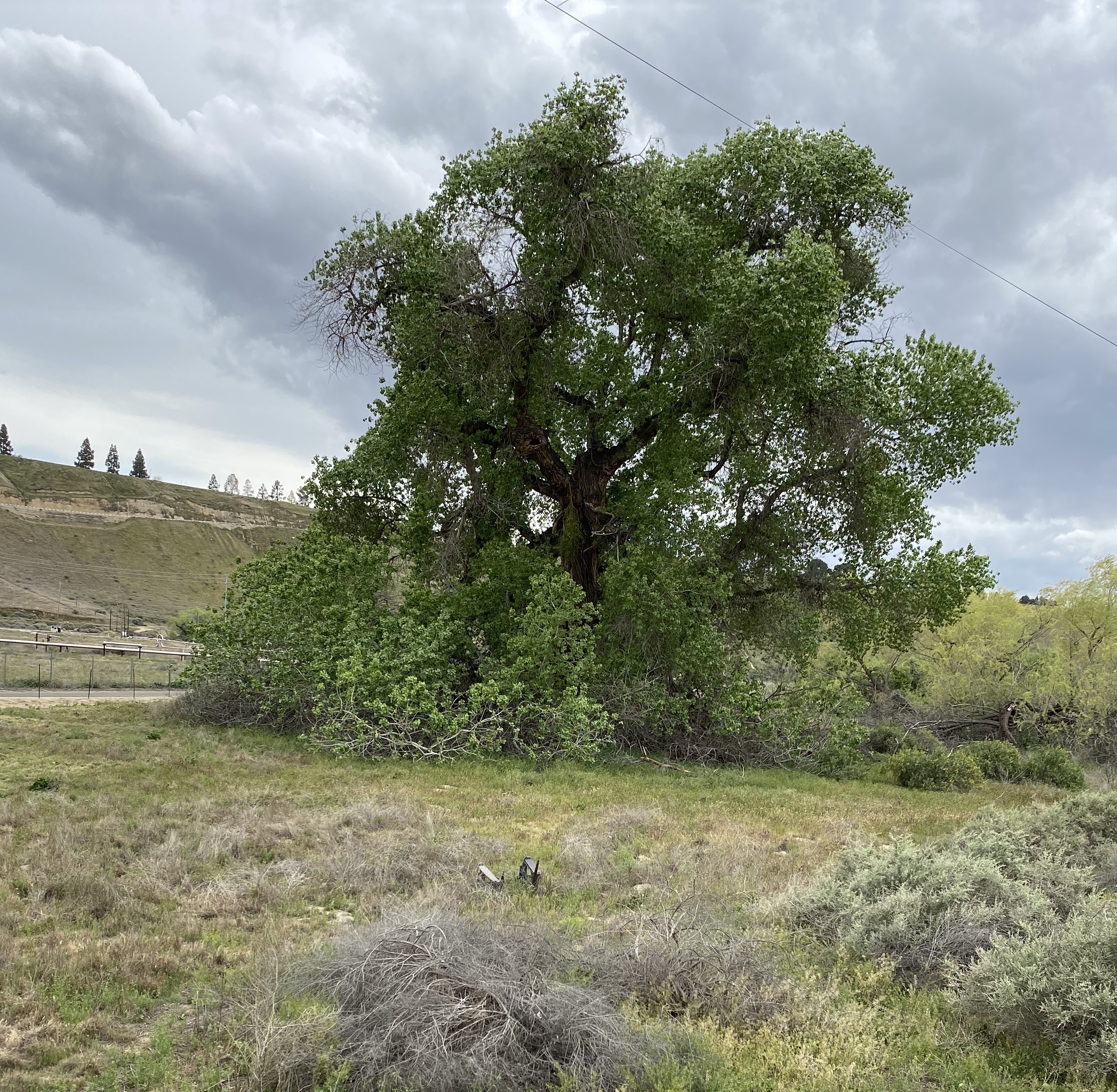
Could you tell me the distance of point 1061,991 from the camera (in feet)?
15.1

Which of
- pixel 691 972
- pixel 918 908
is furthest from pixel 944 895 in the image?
pixel 691 972

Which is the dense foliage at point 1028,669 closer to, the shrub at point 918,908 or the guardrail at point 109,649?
the shrub at point 918,908

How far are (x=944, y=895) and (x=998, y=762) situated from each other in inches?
676

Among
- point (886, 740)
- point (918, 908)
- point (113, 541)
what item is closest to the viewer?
point (918, 908)

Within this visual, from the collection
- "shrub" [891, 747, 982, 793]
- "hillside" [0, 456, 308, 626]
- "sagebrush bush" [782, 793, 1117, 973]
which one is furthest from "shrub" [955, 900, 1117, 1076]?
"hillside" [0, 456, 308, 626]

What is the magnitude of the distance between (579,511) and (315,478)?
7.60m

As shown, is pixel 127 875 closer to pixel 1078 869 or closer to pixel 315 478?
pixel 1078 869

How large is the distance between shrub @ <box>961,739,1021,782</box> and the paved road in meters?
22.4

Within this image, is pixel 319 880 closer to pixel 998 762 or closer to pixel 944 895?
pixel 944 895

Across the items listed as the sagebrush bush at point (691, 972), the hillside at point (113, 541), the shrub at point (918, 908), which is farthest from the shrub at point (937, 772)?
the hillside at point (113, 541)

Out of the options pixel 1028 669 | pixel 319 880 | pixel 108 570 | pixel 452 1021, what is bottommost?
pixel 108 570

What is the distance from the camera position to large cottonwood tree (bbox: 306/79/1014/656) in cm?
1714

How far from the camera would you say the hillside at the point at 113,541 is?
289 feet

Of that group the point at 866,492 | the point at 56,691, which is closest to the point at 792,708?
the point at 866,492
